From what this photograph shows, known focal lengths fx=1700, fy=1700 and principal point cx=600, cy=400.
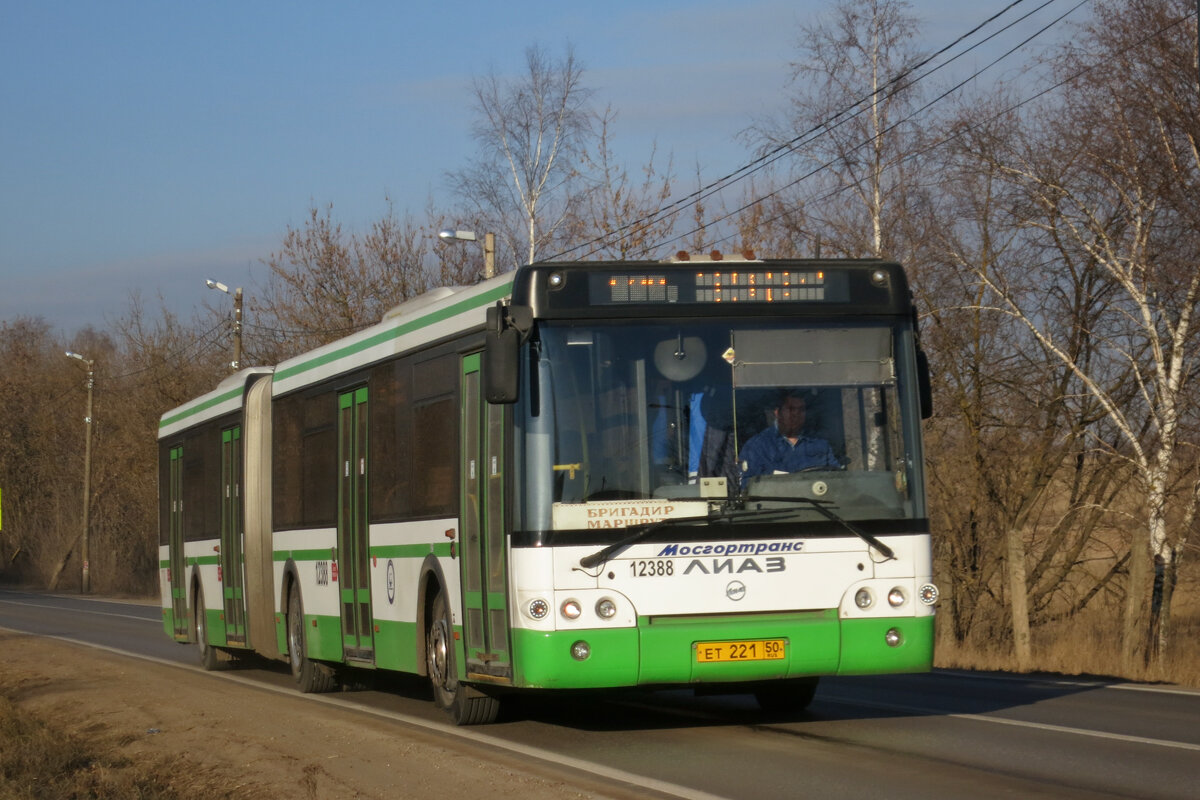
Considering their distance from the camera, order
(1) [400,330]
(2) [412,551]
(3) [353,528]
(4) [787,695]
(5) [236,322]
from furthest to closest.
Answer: (5) [236,322], (3) [353,528], (1) [400,330], (2) [412,551], (4) [787,695]

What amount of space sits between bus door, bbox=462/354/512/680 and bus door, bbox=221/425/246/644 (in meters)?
7.48

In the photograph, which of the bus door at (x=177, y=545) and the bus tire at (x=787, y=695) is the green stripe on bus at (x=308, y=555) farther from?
the bus door at (x=177, y=545)

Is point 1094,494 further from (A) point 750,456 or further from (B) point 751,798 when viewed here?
(B) point 751,798

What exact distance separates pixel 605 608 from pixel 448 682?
2.47m

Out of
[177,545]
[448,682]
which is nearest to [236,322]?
[177,545]

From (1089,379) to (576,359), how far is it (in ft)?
43.4

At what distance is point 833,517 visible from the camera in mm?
10805

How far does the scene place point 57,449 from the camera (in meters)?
76.4

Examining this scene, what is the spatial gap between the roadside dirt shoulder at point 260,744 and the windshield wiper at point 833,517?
2.23 meters

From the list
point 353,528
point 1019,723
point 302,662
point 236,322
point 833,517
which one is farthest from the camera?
point 236,322

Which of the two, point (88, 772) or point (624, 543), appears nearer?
point (88, 772)

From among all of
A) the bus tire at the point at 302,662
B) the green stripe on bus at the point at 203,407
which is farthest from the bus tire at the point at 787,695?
the green stripe on bus at the point at 203,407

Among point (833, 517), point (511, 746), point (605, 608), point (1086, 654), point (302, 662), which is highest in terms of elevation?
point (833, 517)

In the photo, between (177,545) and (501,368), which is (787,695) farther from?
(177,545)
